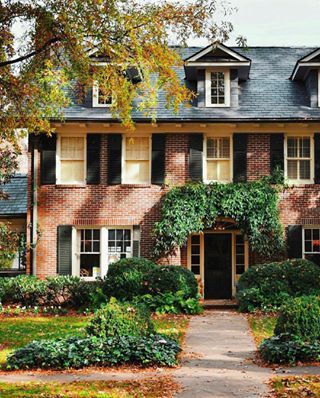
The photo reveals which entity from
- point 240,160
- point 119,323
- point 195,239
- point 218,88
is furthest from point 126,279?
point 119,323

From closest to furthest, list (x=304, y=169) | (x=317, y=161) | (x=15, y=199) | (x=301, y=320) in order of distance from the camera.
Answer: (x=301, y=320)
(x=317, y=161)
(x=304, y=169)
(x=15, y=199)

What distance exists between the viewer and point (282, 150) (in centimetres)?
2180

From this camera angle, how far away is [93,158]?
2183cm

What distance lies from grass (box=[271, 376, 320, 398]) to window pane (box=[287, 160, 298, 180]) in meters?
12.8

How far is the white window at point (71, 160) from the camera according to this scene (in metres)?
21.9

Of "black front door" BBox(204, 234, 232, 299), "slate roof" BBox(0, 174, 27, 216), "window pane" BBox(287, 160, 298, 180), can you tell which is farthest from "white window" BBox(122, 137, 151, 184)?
"slate roof" BBox(0, 174, 27, 216)

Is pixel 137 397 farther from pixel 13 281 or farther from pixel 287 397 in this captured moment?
pixel 13 281

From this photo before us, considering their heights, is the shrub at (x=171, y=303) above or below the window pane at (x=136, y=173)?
below

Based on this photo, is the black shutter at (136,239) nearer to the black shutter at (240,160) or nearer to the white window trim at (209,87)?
the black shutter at (240,160)

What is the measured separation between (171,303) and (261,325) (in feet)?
10.4

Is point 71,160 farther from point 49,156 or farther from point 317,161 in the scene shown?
point 317,161

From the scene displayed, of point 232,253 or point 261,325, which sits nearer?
point 261,325

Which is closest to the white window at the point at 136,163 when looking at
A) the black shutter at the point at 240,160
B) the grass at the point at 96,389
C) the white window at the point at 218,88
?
the white window at the point at 218,88

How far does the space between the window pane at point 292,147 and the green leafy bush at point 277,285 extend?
4.20 m
